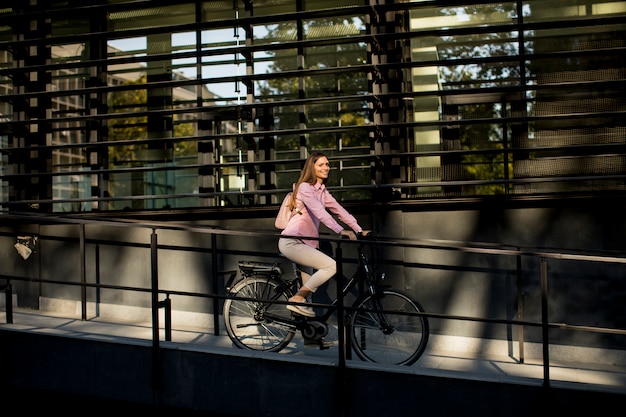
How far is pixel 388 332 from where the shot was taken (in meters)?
6.34

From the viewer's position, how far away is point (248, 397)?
231 inches

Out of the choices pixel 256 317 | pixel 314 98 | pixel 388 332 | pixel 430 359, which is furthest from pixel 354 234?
pixel 314 98

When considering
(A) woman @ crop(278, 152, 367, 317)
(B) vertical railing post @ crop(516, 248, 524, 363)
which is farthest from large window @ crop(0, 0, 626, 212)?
(A) woman @ crop(278, 152, 367, 317)

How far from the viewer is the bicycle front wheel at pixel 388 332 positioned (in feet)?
20.6

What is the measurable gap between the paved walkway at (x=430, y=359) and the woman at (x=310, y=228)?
0.66m

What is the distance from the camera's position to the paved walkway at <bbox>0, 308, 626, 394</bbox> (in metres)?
5.46

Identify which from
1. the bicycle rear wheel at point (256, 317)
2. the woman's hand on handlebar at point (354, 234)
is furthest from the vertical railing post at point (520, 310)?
the bicycle rear wheel at point (256, 317)

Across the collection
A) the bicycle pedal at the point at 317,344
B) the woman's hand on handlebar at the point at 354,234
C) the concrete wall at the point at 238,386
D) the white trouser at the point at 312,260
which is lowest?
the concrete wall at the point at 238,386

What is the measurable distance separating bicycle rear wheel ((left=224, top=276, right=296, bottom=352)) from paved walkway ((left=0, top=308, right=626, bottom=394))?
0.17m

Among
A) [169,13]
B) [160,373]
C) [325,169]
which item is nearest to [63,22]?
[169,13]

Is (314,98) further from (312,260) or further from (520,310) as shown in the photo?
(520,310)

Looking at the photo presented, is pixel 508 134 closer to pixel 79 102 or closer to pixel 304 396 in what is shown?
pixel 304 396

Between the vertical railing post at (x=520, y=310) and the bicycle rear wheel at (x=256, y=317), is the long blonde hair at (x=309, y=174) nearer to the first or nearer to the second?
the bicycle rear wheel at (x=256, y=317)

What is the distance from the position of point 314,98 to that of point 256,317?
109 inches
